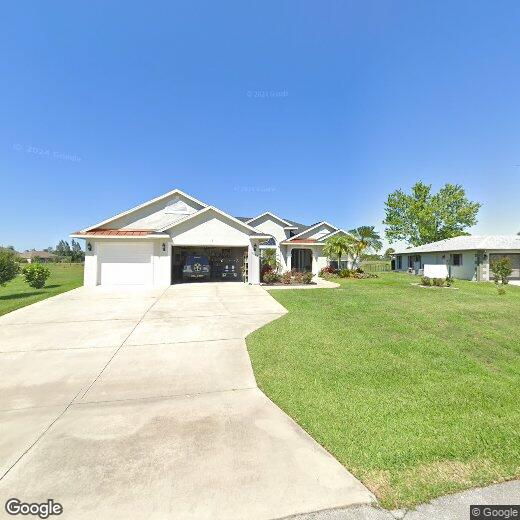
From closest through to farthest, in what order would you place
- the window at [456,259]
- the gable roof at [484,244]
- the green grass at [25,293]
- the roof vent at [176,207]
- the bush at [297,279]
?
1. the green grass at [25,293]
2. the bush at [297,279]
3. the roof vent at [176,207]
4. the gable roof at [484,244]
5. the window at [456,259]

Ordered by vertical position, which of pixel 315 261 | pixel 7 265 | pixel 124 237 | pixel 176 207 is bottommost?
pixel 7 265

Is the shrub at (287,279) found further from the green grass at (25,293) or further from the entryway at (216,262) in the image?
the green grass at (25,293)

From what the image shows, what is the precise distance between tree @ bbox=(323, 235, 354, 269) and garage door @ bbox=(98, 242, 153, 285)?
49.6 ft

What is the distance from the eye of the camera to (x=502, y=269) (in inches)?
826

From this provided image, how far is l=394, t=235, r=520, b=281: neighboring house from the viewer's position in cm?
2311

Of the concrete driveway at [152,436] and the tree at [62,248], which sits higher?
the tree at [62,248]

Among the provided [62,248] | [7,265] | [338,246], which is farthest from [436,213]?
[62,248]

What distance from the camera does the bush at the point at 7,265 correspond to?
14.2 meters

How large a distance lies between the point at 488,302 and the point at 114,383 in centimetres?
1442

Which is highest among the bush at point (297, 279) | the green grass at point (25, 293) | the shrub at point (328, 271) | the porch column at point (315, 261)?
the porch column at point (315, 261)

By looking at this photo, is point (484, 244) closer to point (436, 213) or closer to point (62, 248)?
point (436, 213)

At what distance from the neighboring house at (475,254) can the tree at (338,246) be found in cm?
966

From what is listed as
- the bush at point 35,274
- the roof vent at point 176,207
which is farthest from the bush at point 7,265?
the roof vent at point 176,207

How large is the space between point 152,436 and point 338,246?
2292 centimetres
